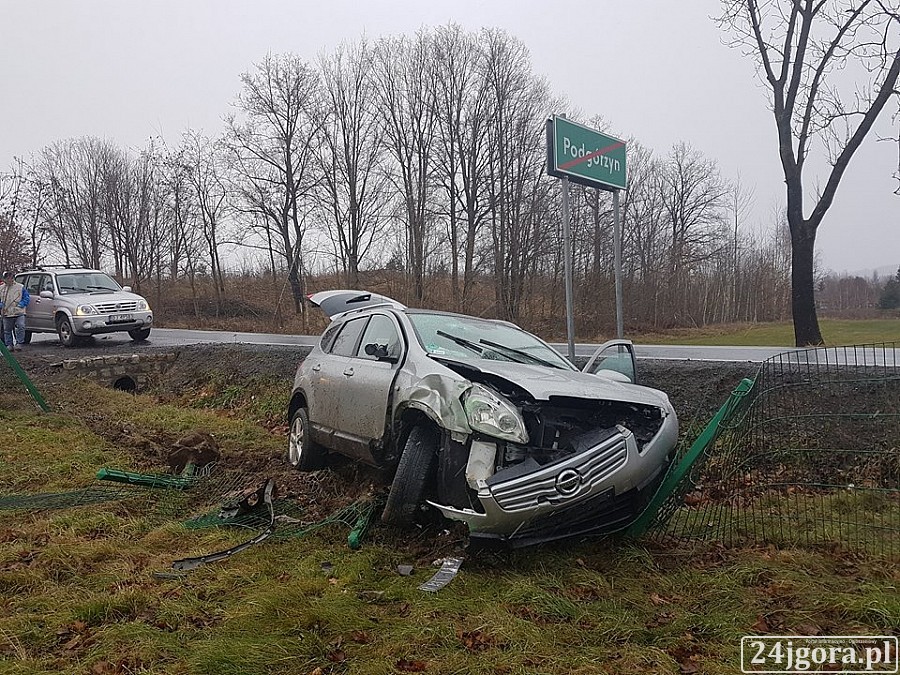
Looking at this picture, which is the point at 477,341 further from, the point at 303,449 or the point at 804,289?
the point at 804,289

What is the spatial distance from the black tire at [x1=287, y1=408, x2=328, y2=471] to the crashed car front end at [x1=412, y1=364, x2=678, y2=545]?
2.36 metres

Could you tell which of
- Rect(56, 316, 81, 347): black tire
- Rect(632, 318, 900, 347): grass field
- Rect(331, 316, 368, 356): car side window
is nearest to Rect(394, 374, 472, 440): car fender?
Rect(331, 316, 368, 356): car side window

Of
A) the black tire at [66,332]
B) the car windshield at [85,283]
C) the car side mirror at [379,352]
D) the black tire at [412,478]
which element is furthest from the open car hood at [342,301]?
the car windshield at [85,283]

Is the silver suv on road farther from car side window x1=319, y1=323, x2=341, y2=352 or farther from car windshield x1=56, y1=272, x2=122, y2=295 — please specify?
car side window x1=319, y1=323, x2=341, y2=352

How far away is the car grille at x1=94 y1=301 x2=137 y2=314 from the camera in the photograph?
17.2m

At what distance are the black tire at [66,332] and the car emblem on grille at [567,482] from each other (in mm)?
16281

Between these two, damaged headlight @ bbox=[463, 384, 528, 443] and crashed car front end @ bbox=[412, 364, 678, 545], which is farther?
damaged headlight @ bbox=[463, 384, 528, 443]

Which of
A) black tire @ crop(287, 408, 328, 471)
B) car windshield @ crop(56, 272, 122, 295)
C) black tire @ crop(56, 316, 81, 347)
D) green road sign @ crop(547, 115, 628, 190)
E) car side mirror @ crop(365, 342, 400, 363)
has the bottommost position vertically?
black tire @ crop(287, 408, 328, 471)

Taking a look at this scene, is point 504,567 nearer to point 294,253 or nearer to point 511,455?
point 511,455

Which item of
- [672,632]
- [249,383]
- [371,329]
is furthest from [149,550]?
[249,383]

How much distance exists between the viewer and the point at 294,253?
37.3 metres

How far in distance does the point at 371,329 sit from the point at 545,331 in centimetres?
2519

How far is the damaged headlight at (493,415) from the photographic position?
14.1ft

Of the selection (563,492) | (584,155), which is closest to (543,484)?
(563,492)
